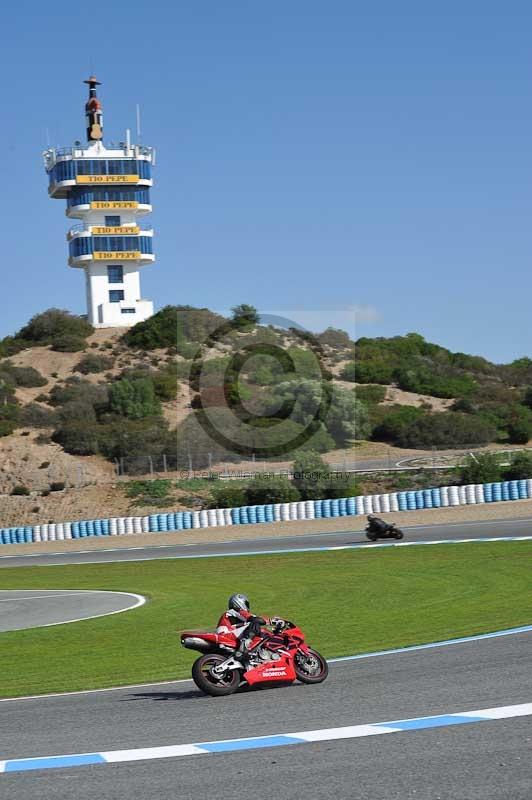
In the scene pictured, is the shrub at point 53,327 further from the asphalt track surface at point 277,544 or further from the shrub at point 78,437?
the asphalt track surface at point 277,544

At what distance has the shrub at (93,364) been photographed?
3615 inches

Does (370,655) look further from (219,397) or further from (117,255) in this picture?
(117,255)

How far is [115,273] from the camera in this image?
9062 centimetres

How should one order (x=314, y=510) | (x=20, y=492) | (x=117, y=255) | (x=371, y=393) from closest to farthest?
(x=314, y=510), (x=20, y=492), (x=371, y=393), (x=117, y=255)

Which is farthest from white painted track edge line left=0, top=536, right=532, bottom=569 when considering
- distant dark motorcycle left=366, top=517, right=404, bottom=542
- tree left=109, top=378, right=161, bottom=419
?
tree left=109, top=378, right=161, bottom=419

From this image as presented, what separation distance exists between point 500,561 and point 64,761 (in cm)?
1811

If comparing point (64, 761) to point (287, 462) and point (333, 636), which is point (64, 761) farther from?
point (287, 462)

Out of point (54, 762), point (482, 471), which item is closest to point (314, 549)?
point (482, 471)

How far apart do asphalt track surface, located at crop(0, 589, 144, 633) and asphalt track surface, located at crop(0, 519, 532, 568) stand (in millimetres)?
9469

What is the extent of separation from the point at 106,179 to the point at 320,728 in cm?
8339

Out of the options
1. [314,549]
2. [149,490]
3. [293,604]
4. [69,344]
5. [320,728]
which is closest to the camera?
[320,728]

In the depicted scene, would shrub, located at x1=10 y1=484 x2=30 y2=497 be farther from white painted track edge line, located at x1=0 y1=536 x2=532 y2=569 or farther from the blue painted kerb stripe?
the blue painted kerb stripe

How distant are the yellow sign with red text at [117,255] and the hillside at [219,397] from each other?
7.72 metres

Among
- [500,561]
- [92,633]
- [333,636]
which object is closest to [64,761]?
[333,636]
